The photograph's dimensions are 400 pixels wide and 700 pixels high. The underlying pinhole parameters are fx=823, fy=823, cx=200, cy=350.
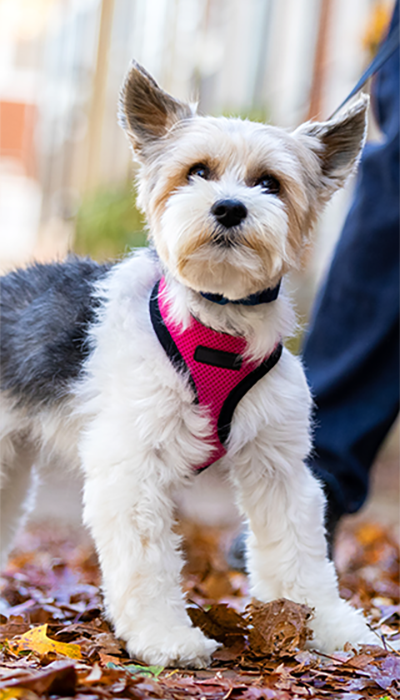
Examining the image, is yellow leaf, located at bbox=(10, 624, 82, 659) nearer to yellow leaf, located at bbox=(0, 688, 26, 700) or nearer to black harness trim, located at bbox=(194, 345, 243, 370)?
yellow leaf, located at bbox=(0, 688, 26, 700)

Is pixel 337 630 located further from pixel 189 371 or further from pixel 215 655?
pixel 189 371

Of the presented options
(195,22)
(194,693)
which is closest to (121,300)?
(194,693)

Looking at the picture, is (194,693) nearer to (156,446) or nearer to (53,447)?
(156,446)

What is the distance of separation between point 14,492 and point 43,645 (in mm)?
1055

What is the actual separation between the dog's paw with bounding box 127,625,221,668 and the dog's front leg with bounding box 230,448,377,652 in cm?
43

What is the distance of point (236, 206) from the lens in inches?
95.8

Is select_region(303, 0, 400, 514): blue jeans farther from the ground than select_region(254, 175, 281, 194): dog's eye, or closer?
closer

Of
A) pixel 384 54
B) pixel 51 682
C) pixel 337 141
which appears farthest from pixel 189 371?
pixel 384 54

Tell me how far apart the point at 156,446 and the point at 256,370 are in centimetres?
41

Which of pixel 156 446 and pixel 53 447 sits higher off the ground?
pixel 156 446

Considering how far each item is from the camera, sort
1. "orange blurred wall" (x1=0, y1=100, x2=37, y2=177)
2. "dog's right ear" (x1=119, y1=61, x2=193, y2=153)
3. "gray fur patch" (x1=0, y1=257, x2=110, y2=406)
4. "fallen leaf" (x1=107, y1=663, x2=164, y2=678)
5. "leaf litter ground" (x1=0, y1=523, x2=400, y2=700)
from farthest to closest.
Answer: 1. "orange blurred wall" (x1=0, y1=100, x2=37, y2=177)
2. "gray fur patch" (x1=0, y1=257, x2=110, y2=406)
3. "dog's right ear" (x1=119, y1=61, x2=193, y2=153)
4. "fallen leaf" (x1=107, y1=663, x2=164, y2=678)
5. "leaf litter ground" (x1=0, y1=523, x2=400, y2=700)

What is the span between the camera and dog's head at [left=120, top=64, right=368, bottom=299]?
246 cm

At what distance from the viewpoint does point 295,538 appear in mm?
2768

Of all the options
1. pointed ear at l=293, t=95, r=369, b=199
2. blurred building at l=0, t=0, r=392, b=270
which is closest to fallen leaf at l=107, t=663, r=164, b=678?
→ pointed ear at l=293, t=95, r=369, b=199
